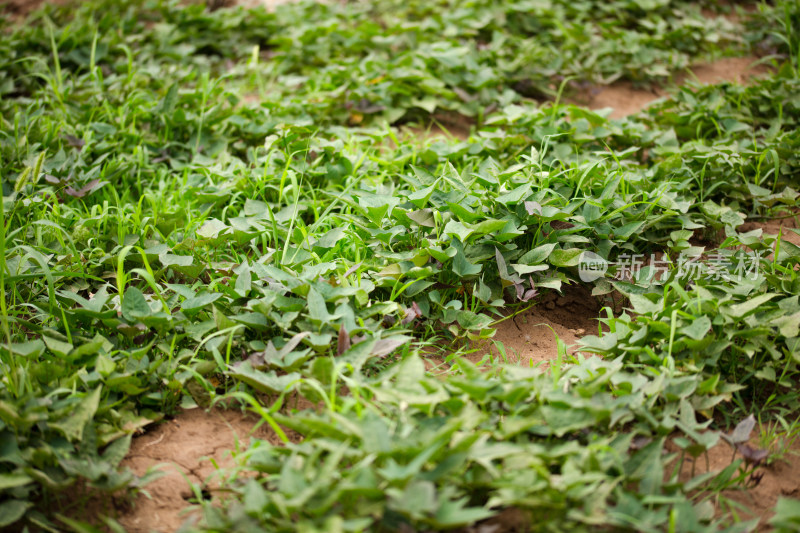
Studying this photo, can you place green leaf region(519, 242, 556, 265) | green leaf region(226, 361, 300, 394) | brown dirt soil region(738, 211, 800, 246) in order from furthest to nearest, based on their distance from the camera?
brown dirt soil region(738, 211, 800, 246) → green leaf region(519, 242, 556, 265) → green leaf region(226, 361, 300, 394)

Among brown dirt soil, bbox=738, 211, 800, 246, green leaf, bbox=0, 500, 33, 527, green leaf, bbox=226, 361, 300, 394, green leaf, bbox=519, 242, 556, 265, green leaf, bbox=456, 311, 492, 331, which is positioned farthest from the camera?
brown dirt soil, bbox=738, 211, 800, 246

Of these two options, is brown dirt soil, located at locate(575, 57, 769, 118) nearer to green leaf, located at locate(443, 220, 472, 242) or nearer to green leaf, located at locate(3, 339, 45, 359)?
green leaf, located at locate(443, 220, 472, 242)

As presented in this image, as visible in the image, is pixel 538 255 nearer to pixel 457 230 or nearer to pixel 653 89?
pixel 457 230

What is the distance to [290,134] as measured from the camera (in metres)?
2.49

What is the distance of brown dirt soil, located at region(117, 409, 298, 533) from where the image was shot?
140cm

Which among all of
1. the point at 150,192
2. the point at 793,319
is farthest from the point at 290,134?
the point at 793,319

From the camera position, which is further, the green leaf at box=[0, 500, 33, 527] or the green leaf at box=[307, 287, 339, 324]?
the green leaf at box=[307, 287, 339, 324]

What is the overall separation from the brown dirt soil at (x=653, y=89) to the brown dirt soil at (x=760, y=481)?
2.06 m

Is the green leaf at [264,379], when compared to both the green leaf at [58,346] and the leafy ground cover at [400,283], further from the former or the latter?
the green leaf at [58,346]

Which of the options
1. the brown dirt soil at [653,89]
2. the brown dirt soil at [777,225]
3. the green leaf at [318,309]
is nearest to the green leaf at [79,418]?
the green leaf at [318,309]

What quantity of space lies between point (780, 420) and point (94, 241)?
7.30ft

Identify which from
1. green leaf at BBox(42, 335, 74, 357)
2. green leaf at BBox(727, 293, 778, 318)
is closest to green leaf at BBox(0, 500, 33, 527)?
green leaf at BBox(42, 335, 74, 357)

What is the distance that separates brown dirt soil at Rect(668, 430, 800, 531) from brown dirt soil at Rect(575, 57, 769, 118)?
206 cm

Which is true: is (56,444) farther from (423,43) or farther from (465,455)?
(423,43)
